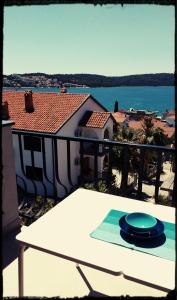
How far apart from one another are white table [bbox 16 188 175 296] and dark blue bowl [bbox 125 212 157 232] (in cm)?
18

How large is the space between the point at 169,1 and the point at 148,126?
1310 inches

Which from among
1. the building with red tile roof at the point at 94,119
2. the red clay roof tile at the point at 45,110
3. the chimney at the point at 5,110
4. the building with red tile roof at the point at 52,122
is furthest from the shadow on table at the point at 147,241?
the building with red tile roof at the point at 94,119

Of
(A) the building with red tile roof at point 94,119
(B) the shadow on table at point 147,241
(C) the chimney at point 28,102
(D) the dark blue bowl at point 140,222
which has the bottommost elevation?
(B) the shadow on table at point 147,241

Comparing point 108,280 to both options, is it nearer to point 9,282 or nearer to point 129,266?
point 9,282

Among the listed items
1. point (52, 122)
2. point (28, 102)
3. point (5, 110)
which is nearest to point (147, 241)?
point (5, 110)

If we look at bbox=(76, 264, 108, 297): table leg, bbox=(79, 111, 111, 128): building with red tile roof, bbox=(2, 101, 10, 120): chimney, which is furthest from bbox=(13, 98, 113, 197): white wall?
bbox=(76, 264, 108, 297): table leg

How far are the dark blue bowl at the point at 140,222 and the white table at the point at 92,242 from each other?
0.58 ft

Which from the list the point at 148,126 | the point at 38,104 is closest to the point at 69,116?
the point at 38,104

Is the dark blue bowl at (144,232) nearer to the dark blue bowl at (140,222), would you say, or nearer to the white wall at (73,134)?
the dark blue bowl at (140,222)

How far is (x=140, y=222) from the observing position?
6.27 feet

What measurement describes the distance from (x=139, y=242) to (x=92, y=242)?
31 centimetres

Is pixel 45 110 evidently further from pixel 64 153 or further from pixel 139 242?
pixel 139 242

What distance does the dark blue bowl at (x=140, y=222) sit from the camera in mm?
1824

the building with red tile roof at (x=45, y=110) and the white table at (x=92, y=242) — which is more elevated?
the building with red tile roof at (x=45, y=110)
